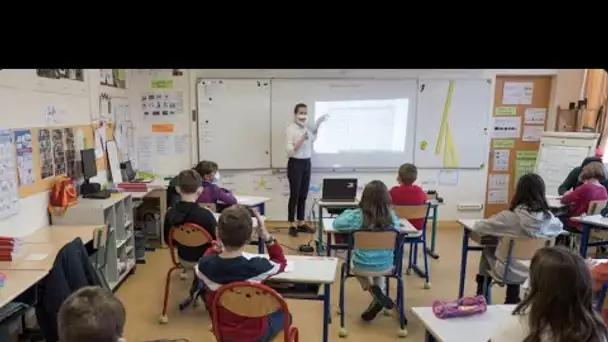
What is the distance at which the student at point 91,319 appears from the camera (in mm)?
1233

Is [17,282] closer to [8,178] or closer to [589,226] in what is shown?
[8,178]

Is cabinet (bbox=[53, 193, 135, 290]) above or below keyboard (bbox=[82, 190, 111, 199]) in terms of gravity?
below

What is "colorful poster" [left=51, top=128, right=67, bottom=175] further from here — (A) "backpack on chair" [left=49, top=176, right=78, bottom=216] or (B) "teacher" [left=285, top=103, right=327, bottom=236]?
(B) "teacher" [left=285, top=103, right=327, bottom=236]

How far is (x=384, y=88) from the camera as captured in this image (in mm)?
5070

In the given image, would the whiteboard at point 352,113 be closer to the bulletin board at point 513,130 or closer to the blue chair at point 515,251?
the bulletin board at point 513,130

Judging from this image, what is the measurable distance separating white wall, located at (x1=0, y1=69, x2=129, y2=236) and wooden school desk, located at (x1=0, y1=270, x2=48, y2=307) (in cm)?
64

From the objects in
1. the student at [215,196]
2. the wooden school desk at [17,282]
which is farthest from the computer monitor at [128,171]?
the wooden school desk at [17,282]

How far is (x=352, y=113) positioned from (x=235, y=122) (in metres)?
1.36

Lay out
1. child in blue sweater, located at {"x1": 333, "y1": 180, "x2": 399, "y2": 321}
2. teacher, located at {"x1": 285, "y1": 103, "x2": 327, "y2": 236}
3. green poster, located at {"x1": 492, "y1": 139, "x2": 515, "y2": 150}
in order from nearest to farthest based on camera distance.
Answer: child in blue sweater, located at {"x1": 333, "y1": 180, "x2": 399, "y2": 321} < teacher, located at {"x1": 285, "y1": 103, "x2": 327, "y2": 236} < green poster, located at {"x1": 492, "y1": 139, "x2": 515, "y2": 150}

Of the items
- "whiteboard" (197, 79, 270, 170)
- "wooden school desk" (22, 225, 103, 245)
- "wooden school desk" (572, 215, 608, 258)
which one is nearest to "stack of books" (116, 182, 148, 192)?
"wooden school desk" (22, 225, 103, 245)

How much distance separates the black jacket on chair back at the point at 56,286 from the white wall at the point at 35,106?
73 cm

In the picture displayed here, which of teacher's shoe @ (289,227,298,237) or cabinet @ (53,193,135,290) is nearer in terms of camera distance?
cabinet @ (53,193,135,290)

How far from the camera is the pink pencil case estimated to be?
5.55 ft
